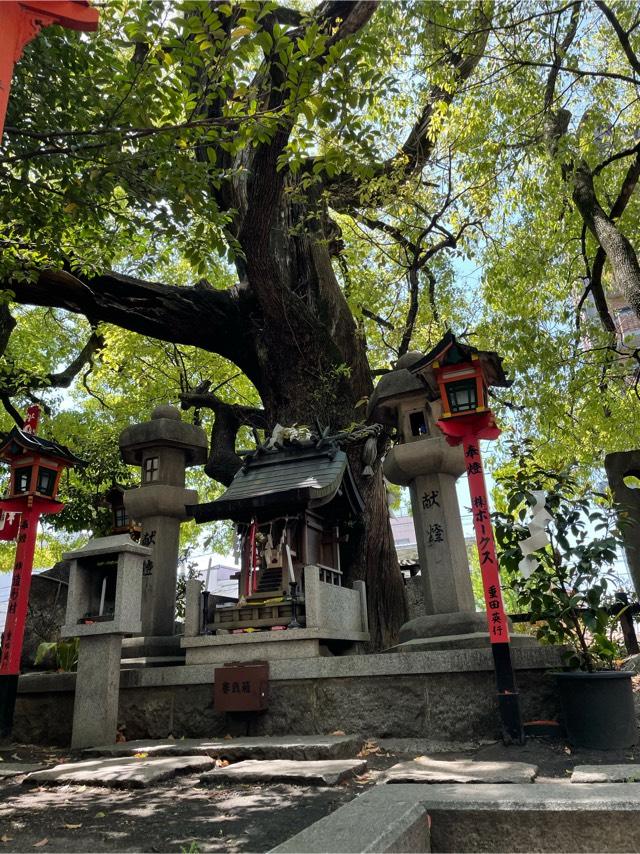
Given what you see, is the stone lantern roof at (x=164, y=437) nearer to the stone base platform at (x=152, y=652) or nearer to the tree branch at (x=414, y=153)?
the stone base platform at (x=152, y=652)

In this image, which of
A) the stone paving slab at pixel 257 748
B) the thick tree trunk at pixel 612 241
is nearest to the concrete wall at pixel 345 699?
the stone paving slab at pixel 257 748

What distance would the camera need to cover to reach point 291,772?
4.55 meters

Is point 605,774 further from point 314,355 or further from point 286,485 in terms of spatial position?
point 314,355

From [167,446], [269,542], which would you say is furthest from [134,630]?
[167,446]

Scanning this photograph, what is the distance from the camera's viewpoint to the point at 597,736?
5113 millimetres

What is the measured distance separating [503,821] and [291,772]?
282 centimetres

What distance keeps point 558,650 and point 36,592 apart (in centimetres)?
1170

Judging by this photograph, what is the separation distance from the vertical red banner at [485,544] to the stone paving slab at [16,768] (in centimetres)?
470

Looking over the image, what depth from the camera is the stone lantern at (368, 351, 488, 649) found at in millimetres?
6977

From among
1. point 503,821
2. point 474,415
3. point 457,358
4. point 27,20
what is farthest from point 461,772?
point 27,20

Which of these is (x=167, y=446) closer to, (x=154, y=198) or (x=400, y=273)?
(x=154, y=198)

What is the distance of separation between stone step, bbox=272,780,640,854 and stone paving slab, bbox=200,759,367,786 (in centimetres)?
242

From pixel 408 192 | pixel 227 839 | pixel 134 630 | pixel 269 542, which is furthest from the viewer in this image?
pixel 408 192

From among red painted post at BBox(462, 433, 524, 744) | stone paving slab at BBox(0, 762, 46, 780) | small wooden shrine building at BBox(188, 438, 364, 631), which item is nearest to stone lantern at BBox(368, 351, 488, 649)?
red painted post at BBox(462, 433, 524, 744)
